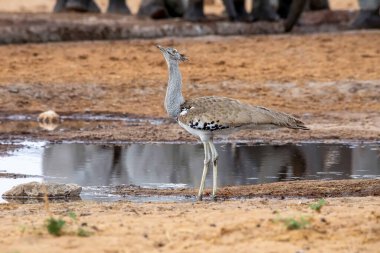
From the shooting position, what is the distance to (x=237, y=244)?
23.2ft

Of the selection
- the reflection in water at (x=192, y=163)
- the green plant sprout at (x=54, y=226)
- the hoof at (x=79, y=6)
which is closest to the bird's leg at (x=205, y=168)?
the reflection in water at (x=192, y=163)

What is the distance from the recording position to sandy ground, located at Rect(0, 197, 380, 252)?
702cm

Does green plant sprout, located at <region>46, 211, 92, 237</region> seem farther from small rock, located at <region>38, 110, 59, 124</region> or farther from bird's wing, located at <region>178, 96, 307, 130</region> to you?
small rock, located at <region>38, 110, 59, 124</region>

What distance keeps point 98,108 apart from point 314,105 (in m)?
2.78

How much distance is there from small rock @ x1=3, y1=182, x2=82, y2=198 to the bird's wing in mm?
1151

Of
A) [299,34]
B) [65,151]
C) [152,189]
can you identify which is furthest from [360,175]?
[299,34]

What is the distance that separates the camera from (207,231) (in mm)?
7348

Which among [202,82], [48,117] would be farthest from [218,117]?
[202,82]

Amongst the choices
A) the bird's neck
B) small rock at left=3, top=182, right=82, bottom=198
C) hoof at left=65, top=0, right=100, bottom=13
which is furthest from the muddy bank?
hoof at left=65, top=0, right=100, bottom=13

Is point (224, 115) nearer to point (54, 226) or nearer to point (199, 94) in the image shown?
point (54, 226)

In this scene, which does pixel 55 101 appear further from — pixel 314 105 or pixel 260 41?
pixel 260 41

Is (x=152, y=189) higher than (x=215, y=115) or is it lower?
lower

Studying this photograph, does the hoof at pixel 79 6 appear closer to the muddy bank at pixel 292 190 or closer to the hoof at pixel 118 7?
the hoof at pixel 118 7

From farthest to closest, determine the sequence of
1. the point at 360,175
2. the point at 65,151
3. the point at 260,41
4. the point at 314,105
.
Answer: the point at 260,41
the point at 314,105
the point at 65,151
the point at 360,175
